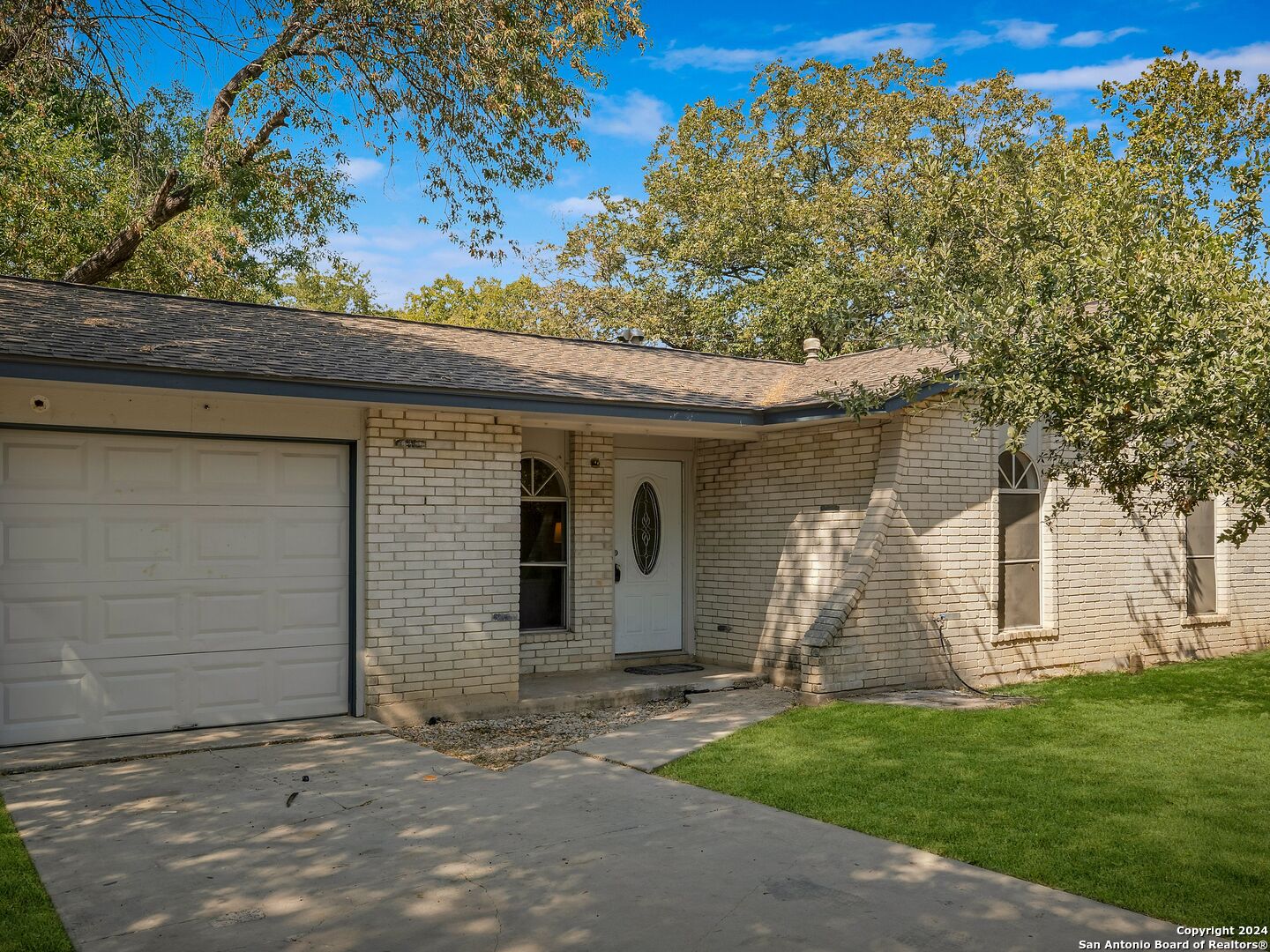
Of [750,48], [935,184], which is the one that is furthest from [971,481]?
[750,48]

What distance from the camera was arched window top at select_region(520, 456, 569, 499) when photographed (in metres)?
11.6

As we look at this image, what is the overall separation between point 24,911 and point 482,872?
6.82ft

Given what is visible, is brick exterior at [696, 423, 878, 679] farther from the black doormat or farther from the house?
the black doormat

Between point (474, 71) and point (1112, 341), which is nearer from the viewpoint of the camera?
point (1112, 341)

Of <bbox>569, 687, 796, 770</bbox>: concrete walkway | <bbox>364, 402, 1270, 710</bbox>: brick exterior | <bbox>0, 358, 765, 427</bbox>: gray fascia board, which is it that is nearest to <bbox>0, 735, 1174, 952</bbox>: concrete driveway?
<bbox>569, 687, 796, 770</bbox>: concrete walkway

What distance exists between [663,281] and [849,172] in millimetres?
6264

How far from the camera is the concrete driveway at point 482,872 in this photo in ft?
14.6

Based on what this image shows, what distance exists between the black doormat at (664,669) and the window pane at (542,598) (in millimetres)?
1001

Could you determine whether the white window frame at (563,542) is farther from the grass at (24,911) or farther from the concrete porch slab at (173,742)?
the grass at (24,911)

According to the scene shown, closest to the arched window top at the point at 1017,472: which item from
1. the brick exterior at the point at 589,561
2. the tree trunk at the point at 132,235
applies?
the brick exterior at the point at 589,561

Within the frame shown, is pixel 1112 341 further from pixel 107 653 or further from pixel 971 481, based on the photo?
pixel 107 653

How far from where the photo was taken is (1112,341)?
6.62m

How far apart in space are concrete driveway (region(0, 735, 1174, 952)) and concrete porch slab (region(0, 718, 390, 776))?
271 mm

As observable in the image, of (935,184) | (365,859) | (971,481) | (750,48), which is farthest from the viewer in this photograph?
(750,48)
